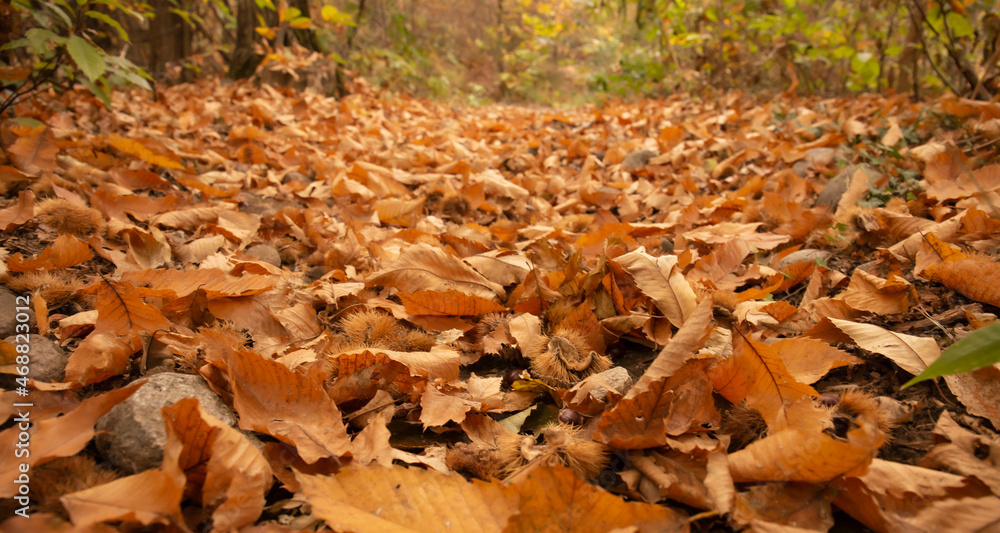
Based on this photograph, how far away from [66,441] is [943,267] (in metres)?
1.76

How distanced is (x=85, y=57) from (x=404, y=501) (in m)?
2.13

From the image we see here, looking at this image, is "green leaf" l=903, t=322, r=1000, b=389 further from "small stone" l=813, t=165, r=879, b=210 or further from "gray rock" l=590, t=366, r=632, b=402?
"small stone" l=813, t=165, r=879, b=210

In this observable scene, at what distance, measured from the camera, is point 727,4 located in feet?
21.1

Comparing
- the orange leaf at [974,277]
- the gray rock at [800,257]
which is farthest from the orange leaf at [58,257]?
the orange leaf at [974,277]

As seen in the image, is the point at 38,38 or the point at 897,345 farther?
the point at 38,38

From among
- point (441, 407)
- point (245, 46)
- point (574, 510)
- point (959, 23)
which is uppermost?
point (959, 23)

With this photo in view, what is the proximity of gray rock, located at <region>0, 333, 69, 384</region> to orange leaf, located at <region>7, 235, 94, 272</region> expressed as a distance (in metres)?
0.32

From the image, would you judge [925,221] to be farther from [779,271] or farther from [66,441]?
[66,441]

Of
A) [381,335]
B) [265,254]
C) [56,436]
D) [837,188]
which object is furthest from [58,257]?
[837,188]

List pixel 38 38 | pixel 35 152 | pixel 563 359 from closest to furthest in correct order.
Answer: pixel 563 359
pixel 38 38
pixel 35 152

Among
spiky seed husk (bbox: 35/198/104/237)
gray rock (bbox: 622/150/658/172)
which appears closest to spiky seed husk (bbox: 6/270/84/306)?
spiky seed husk (bbox: 35/198/104/237)

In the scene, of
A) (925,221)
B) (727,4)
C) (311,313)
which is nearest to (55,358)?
(311,313)

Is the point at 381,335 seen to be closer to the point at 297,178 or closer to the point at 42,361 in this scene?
the point at 42,361

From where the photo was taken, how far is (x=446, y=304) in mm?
1334
